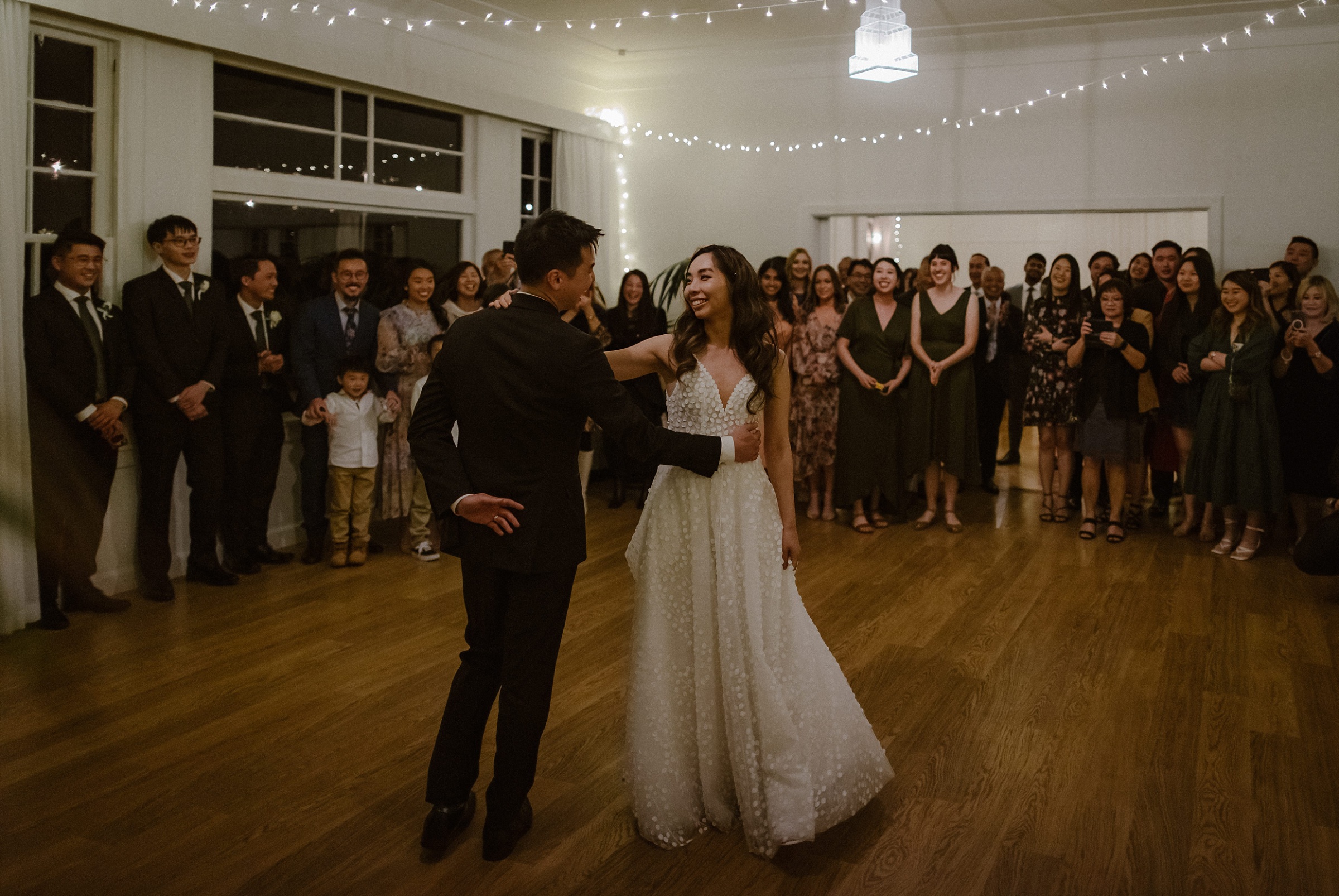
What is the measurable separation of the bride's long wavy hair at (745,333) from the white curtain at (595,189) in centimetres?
506

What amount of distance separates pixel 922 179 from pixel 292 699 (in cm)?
584

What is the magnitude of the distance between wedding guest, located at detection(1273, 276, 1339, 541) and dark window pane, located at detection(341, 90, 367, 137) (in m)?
5.10

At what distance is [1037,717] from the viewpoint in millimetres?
3434

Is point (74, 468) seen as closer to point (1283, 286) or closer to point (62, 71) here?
point (62, 71)

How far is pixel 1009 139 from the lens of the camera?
7.45 m

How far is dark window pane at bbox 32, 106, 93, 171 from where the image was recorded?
453 centimetres

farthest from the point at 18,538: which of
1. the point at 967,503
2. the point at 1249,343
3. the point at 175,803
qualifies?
the point at 967,503

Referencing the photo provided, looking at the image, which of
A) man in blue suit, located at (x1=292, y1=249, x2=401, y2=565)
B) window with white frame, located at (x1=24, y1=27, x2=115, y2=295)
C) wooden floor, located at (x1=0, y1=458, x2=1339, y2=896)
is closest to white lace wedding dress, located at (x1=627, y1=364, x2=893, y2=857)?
wooden floor, located at (x1=0, y1=458, x2=1339, y2=896)

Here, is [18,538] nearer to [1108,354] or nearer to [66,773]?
[66,773]

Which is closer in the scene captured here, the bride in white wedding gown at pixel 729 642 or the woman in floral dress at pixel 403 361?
the bride in white wedding gown at pixel 729 642

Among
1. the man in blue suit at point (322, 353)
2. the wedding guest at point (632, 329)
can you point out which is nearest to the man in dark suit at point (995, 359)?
the wedding guest at point (632, 329)

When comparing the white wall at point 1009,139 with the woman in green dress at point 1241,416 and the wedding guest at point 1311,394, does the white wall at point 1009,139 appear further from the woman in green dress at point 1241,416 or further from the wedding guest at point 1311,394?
the woman in green dress at point 1241,416

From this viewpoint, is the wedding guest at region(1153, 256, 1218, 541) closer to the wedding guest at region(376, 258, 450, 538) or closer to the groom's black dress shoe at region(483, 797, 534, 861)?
the wedding guest at region(376, 258, 450, 538)

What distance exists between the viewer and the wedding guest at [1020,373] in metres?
7.22
